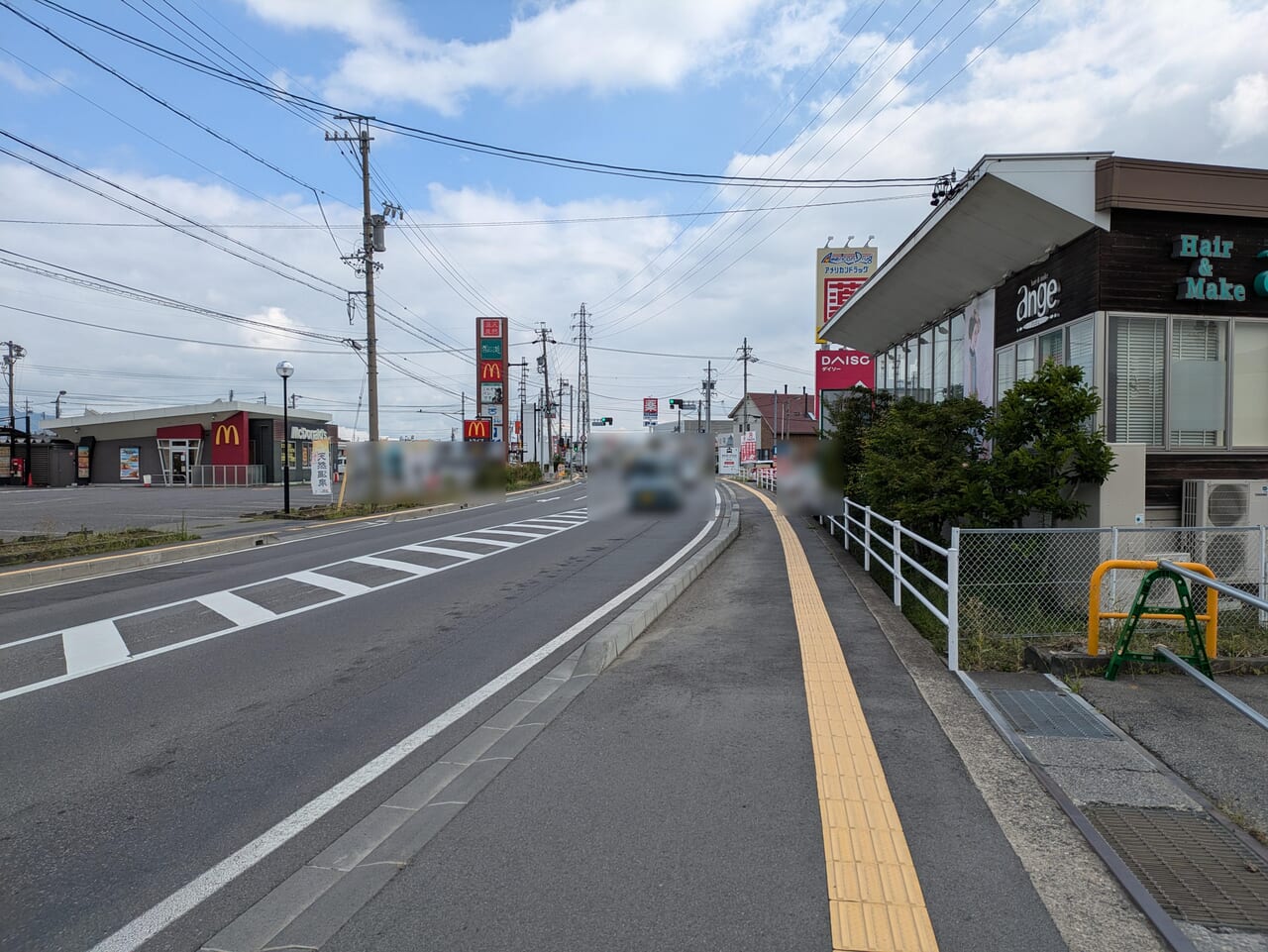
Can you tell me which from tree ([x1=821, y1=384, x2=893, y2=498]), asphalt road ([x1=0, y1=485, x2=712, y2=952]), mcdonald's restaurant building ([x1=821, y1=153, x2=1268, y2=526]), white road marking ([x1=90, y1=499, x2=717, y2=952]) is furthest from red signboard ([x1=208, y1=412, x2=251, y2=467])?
white road marking ([x1=90, y1=499, x2=717, y2=952])

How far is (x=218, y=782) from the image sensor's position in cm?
468

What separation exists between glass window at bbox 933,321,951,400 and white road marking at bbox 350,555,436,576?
10658mm

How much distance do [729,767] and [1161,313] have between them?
9.54 meters

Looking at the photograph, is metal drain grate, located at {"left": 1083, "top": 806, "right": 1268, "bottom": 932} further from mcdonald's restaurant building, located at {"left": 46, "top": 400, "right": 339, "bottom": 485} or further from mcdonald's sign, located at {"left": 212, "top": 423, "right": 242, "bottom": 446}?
mcdonald's sign, located at {"left": 212, "top": 423, "right": 242, "bottom": 446}

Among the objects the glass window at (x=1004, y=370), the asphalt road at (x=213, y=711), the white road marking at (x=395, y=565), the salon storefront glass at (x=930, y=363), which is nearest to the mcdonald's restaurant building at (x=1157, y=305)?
the glass window at (x=1004, y=370)

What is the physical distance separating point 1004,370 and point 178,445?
5351cm

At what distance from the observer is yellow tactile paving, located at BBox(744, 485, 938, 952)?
3117mm

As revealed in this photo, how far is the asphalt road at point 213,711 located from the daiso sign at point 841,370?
586 inches

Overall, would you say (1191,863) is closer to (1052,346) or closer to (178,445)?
A: (1052,346)

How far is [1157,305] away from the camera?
10672 millimetres

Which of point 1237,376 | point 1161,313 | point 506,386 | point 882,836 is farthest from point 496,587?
point 506,386

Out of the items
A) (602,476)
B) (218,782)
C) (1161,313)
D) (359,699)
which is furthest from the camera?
(602,476)

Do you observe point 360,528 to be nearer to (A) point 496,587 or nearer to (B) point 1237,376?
(A) point 496,587

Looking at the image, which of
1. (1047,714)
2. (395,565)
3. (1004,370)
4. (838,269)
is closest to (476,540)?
(395,565)
